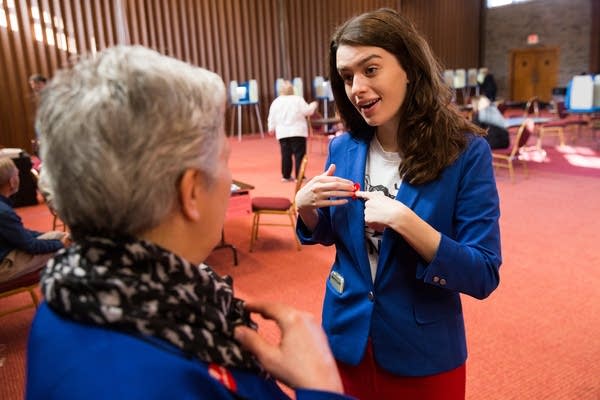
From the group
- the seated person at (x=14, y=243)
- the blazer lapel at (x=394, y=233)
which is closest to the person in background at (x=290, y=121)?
the seated person at (x=14, y=243)

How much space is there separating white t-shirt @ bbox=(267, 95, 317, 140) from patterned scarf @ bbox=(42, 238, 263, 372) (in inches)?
263

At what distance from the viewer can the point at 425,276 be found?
47.3 inches

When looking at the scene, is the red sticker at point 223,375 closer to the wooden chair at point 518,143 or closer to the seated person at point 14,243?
the seated person at point 14,243

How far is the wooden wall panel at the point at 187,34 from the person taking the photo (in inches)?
444

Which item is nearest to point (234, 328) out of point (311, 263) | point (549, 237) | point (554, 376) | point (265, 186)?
point (554, 376)

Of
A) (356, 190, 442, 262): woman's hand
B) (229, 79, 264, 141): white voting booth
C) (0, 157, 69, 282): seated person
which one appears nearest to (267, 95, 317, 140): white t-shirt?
(0, 157, 69, 282): seated person

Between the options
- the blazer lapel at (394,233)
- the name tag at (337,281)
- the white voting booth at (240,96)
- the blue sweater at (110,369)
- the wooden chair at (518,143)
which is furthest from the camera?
the white voting booth at (240,96)

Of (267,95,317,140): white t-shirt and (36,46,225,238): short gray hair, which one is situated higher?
(36,46,225,238): short gray hair

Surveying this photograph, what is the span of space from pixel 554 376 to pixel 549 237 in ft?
8.06

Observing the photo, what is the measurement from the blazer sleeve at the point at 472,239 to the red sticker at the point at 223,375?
2.06 feet

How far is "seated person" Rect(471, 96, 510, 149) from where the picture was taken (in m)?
7.33

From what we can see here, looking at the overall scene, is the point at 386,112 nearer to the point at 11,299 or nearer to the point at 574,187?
the point at 11,299

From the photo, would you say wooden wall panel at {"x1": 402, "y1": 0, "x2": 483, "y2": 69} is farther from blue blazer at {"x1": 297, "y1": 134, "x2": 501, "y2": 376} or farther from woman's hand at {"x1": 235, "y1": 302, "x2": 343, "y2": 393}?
woman's hand at {"x1": 235, "y1": 302, "x2": 343, "y2": 393}

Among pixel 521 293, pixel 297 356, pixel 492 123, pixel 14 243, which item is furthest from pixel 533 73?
pixel 297 356
